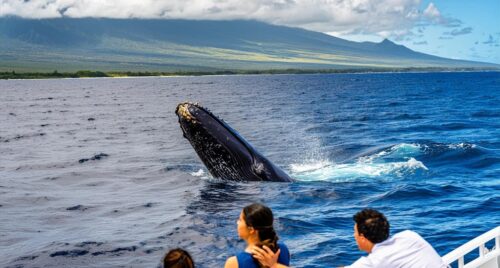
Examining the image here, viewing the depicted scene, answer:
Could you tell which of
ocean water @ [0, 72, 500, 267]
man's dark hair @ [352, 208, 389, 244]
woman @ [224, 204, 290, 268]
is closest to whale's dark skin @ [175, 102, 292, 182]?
ocean water @ [0, 72, 500, 267]

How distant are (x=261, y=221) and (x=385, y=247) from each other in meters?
1.04

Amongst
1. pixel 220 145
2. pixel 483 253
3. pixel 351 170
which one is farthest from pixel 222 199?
pixel 483 253

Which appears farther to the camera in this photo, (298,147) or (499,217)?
(298,147)

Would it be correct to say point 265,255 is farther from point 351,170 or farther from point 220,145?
point 351,170

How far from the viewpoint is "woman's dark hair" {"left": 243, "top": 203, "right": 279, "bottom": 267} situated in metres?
4.19

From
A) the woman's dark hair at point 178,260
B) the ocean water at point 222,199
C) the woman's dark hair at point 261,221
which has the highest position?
the woman's dark hair at point 261,221

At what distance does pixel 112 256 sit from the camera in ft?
36.2

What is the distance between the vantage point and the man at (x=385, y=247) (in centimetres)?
461

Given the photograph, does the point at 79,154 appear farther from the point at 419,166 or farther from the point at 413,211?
the point at 413,211

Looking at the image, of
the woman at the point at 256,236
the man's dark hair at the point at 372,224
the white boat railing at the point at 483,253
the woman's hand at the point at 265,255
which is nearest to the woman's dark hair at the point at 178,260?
the woman at the point at 256,236

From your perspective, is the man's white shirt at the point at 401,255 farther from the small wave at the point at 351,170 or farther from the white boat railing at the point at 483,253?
the small wave at the point at 351,170

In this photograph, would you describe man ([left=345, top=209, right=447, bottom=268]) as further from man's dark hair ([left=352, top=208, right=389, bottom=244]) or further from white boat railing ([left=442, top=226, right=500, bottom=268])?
white boat railing ([left=442, top=226, right=500, bottom=268])

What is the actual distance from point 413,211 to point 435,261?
8.66 m

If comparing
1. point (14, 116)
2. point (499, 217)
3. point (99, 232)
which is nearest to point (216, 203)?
point (99, 232)
